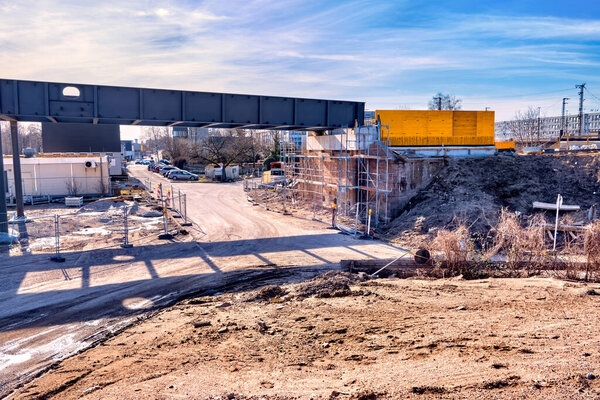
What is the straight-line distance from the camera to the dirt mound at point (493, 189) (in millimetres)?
20297

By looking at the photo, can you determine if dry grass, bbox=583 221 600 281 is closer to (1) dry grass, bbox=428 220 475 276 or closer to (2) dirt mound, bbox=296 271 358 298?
(1) dry grass, bbox=428 220 475 276

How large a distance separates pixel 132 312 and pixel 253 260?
5923 millimetres

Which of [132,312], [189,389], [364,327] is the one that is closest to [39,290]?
[132,312]

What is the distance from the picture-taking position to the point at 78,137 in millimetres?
51062

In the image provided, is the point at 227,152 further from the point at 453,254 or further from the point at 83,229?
the point at 453,254

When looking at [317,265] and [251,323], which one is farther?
[317,265]

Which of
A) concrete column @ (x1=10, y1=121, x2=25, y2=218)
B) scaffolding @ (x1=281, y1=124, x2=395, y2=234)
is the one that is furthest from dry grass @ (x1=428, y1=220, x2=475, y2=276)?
concrete column @ (x1=10, y1=121, x2=25, y2=218)

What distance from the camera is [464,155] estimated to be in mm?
26453

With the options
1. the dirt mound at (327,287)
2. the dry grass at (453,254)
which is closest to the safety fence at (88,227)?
the dirt mound at (327,287)

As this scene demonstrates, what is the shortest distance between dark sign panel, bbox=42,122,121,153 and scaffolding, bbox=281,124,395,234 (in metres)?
29.4

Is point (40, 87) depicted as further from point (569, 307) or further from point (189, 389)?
point (569, 307)

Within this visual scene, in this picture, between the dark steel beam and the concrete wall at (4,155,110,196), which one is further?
the concrete wall at (4,155,110,196)

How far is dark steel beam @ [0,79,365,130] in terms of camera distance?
19578mm

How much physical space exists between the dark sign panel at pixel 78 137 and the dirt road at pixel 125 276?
3430 centimetres
